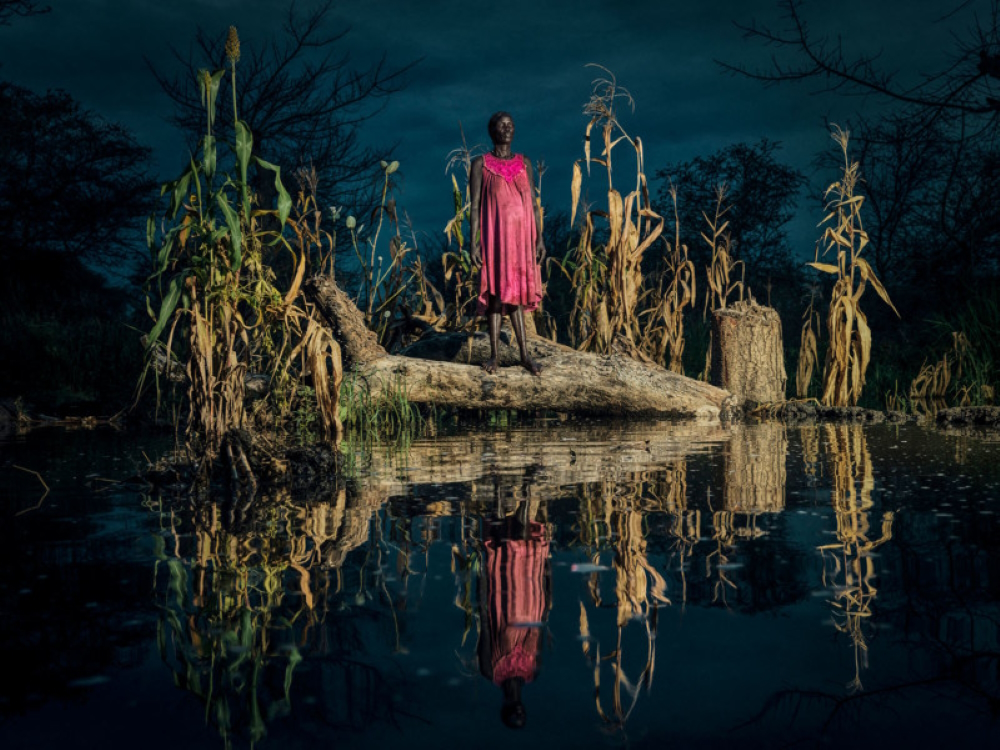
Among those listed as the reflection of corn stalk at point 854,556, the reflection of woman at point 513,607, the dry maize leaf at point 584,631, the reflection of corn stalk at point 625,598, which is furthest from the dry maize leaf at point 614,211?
the dry maize leaf at point 584,631

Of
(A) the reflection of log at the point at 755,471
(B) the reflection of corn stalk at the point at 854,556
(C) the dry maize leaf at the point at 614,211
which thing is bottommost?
(B) the reflection of corn stalk at the point at 854,556

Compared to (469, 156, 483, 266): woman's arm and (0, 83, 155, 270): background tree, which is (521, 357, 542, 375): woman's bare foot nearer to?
(469, 156, 483, 266): woman's arm

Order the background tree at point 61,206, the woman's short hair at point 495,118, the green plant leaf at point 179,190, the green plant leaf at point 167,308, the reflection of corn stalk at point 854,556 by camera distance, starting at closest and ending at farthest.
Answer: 1. the reflection of corn stalk at point 854,556
2. the green plant leaf at point 167,308
3. the green plant leaf at point 179,190
4. the woman's short hair at point 495,118
5. the background tree at point 61,206

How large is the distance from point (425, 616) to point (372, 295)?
688cm

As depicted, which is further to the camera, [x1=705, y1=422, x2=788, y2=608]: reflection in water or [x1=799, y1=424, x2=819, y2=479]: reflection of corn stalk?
[x1=799, y1=424, x2=819, y2=479]: reflection of corn stalk

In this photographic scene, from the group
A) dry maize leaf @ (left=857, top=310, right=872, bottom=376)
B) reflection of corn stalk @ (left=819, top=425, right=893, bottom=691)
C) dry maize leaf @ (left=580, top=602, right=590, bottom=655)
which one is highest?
dry maize leaf @ (left=857, top=310, right=872, bottom=376)

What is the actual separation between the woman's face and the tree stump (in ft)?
8.23

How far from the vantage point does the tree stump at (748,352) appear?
8.33 m

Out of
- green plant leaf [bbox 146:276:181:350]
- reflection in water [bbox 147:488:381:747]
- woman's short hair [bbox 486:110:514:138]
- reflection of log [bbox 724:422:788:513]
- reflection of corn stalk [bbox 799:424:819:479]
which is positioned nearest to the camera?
reflection in water [bbox 147:488:381:747]

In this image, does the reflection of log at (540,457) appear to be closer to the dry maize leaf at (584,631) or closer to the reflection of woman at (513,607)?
the reflection of woman at (513,607)

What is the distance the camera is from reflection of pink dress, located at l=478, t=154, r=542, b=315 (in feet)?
24.4

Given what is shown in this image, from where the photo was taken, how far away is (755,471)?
4.04 metres

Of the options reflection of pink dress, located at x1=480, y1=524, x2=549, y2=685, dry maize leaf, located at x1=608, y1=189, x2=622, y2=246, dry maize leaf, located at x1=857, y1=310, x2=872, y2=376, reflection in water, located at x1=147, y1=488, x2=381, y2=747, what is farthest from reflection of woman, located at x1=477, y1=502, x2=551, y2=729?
dry maize leaf, located at x1=857, y1=310, x2=872, y2=376

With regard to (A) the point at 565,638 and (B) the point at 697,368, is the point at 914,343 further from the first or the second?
(A) the point at 565,638
